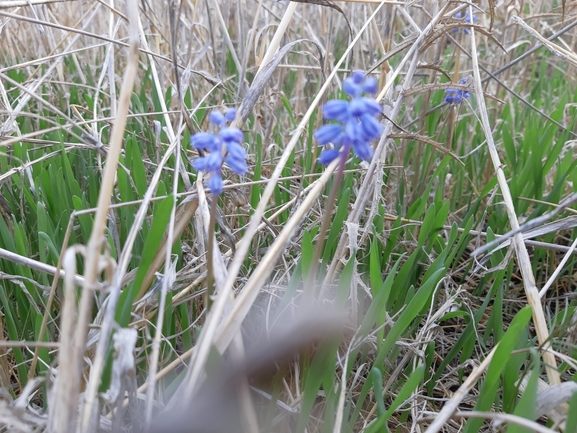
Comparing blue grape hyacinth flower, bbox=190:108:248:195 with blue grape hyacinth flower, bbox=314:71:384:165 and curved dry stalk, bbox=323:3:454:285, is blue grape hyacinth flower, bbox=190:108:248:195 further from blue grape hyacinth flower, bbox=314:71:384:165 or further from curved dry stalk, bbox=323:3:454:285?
curved dry stalk, bbox=323:3:454:285

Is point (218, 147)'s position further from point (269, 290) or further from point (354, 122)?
point (269, 290)

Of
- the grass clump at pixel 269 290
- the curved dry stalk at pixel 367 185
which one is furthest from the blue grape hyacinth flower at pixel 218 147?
the curved dry stalk at pixel 367 185

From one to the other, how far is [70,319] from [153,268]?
10.6 inches

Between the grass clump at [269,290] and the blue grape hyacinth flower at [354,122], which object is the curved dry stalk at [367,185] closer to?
the grass clump at [269,290]

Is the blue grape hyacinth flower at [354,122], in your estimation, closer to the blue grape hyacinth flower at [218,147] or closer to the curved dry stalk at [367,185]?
the blue grape hyacinth flower at [218,147]

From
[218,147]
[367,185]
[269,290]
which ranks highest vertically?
[218,147]

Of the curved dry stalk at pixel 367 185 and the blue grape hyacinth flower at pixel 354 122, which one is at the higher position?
the blue grape hyacinth flower at pixel 354 122

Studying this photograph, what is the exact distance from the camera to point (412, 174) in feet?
4.99

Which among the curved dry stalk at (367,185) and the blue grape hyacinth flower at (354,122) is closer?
the blue grape hyacinth flower at (354,122)

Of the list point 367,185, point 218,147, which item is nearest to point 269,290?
point 367,185

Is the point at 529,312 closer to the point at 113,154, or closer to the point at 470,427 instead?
the point at 470,427

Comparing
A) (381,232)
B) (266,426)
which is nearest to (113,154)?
(266,426)

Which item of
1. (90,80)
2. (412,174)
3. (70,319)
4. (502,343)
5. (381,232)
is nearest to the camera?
(70,319)

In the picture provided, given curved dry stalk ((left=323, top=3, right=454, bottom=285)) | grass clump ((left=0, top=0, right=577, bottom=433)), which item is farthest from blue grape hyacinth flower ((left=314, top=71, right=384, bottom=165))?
curved dry stalk ((left=323, top=3, right=454, bottom=285))
